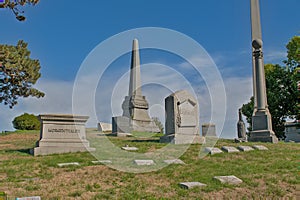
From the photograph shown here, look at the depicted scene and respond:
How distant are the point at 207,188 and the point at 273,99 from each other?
2583cm

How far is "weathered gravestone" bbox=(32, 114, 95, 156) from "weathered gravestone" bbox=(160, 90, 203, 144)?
4136 mm

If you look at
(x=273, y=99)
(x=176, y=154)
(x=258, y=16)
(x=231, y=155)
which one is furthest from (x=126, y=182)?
(x=273, y=99)

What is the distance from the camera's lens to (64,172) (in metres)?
7.93

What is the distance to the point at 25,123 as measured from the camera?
2642cm

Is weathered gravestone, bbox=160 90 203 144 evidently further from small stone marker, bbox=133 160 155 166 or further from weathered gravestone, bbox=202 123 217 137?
weathered gravestone, bbox=202 123 217 137

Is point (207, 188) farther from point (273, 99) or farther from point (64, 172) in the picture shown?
point (273, 99)

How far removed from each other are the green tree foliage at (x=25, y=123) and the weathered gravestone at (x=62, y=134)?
16090mm

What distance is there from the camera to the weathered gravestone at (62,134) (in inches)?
452

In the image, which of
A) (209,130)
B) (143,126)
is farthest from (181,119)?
(143,126)

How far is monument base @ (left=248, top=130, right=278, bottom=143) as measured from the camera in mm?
15164

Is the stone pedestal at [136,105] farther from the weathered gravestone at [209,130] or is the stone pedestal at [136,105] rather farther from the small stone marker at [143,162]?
the small stone marker at [143,162]

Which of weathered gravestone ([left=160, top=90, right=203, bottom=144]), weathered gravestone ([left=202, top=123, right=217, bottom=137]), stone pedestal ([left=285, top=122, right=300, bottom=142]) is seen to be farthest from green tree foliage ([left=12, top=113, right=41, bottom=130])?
stone pedestal ([left=285, top=122, right=300, bottom=142])

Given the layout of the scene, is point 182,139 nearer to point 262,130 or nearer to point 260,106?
point 262,130

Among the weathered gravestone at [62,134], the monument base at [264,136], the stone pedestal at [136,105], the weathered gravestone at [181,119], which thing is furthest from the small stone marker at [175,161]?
the stone pedestal at [136,105]
